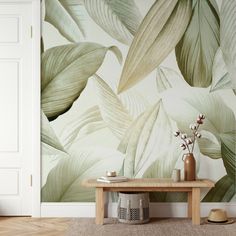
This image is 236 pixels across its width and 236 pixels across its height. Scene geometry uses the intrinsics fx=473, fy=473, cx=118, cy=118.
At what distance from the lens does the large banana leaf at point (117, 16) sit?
482 centimetres

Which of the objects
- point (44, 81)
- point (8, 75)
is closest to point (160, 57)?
point (44, 81)

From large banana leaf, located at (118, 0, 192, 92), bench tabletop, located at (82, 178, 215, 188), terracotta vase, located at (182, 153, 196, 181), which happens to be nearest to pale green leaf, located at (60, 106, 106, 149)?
large banana leaf, located at (118, 0, 192, 92)

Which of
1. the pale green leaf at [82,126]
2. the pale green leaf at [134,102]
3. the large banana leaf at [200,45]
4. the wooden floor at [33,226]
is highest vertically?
the large banana leaf at [200,45]

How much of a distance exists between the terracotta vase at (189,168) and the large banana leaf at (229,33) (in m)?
0.90

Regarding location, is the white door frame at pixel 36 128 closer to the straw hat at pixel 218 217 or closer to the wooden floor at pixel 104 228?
the wooden floor at pixel 104 228

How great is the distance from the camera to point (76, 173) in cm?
479

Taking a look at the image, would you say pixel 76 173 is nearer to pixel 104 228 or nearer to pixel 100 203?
pixel 100 203

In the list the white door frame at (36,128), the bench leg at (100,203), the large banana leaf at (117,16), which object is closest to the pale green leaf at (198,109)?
the large banana leaf at (117,16)

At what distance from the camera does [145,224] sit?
14.4ft

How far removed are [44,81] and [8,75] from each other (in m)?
0.38

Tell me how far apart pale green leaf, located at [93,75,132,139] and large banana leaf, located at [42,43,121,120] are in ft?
0.55

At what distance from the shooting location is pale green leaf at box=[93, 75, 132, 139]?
15.8 feet

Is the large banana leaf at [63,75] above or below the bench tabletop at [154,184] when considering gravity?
above

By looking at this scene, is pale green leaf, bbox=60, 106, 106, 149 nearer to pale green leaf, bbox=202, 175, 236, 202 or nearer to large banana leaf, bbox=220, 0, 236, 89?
pale green leaf, bbox=202, 175, 236, 202
